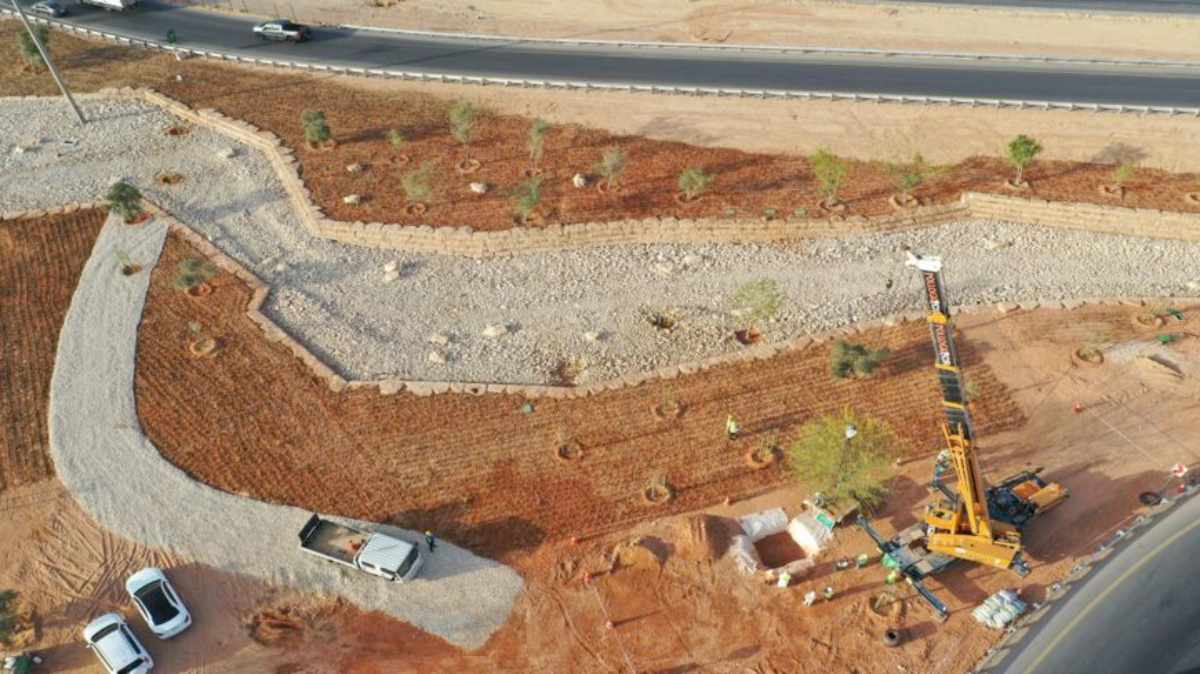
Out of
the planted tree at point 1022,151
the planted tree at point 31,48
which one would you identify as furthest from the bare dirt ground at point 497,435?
the planted tree at point 31,48

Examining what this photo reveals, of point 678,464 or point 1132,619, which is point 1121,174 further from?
point 678,464

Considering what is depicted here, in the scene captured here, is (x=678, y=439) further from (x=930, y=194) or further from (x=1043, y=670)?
(x=930, y=194)

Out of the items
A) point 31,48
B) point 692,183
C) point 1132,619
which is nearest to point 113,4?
point 31,48

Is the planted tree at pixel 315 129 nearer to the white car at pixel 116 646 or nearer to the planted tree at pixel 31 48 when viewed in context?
the planted tree at pixel 31 48

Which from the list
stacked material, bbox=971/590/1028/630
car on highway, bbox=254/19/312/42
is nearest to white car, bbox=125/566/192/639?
stacked material, bbox=971/590/1028/630

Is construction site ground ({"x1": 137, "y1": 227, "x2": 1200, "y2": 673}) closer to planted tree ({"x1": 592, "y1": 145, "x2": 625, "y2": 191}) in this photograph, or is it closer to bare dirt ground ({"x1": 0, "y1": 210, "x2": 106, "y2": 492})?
bare dirt ground ({"x1": 0, "y1": 210, "x2": 106, "y2": 492})

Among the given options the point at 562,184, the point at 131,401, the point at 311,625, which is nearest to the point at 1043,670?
the point at 311,625
